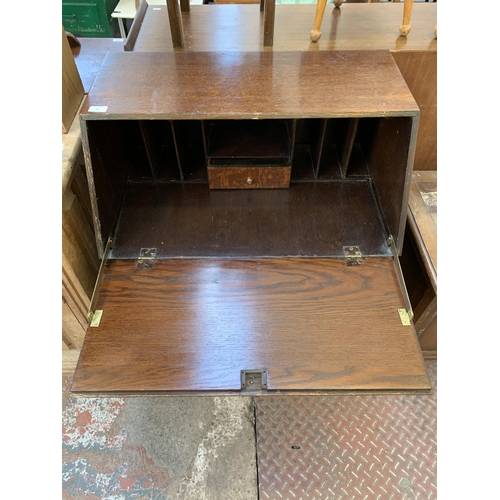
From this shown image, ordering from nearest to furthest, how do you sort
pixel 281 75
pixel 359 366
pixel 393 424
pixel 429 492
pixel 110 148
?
pixel 359 366 < pixel 281 75 < pixel 110 148 < pixel 429 492 < pixel 393 424

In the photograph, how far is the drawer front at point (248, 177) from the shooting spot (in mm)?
1291

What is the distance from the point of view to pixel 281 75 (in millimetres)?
1081

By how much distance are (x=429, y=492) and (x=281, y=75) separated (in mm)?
1339

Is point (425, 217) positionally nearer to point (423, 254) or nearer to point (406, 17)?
point (423, 254)

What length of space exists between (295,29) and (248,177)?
1.71 feet

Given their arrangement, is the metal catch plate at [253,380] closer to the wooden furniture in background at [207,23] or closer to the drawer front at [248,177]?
the drawer front at [248,177]

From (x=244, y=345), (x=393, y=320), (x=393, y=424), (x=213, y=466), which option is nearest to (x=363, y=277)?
(x=393, y=320)

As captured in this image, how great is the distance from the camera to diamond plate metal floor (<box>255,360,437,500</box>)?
137 centimetres

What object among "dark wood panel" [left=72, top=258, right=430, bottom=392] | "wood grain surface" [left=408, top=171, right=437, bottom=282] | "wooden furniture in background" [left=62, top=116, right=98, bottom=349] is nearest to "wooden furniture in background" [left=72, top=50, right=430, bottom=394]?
"dark wood panel" [left=72, top=258, right=430, bottom=392]

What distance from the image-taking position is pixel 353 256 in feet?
3.76

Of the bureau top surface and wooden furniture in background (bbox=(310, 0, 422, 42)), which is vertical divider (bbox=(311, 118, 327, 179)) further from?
wooden furniture in background (bbox=(310, 0, 422, 42))

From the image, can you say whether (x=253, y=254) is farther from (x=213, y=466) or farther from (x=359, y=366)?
(x=213, y=466)

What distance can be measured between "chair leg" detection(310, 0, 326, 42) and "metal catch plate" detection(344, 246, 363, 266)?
0.66 m

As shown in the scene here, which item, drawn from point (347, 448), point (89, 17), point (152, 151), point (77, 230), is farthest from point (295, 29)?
point (89, 17)
